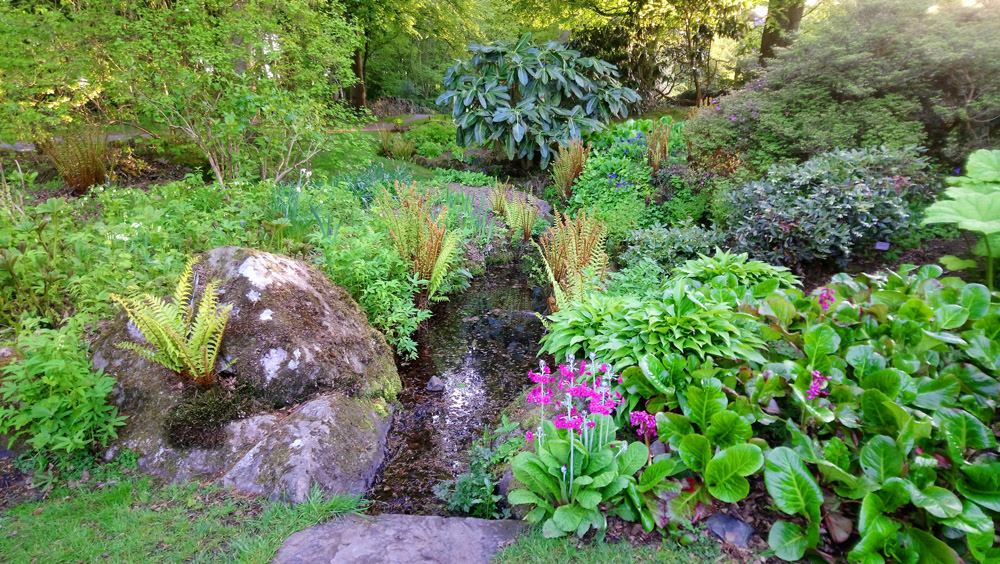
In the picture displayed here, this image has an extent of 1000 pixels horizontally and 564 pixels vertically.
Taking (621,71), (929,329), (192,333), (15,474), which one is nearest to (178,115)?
(192,333)

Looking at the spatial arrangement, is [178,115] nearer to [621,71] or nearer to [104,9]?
[104,9]

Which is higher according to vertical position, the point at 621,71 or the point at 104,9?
the point at 104,9

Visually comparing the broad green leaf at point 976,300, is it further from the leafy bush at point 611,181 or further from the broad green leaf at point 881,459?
the leafy bush at point 611,181

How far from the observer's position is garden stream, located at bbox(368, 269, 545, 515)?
289 centimetres

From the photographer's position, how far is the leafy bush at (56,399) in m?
2.33

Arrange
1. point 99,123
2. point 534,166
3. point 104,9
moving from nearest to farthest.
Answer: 1. point 104,9
2. point 99,123
3. point 534,166

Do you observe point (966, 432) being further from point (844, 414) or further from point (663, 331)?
point (663, 331)

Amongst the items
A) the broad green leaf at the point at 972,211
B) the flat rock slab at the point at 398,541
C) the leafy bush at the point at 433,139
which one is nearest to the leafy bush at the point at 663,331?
the flat rock slab at the point at 398,541

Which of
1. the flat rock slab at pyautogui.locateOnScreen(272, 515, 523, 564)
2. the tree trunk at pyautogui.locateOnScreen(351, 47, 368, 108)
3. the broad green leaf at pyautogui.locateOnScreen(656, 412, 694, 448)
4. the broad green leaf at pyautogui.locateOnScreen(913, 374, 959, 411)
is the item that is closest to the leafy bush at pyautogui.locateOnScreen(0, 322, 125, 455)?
the flat rock slab at pyautogui.locateOnScreen(272, 515, 523, 564)

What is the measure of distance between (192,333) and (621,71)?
38.6 ft

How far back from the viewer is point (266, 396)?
295cm

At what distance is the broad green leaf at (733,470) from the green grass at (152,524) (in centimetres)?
171

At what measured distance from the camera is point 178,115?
5.75 meters

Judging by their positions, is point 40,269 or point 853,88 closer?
point 40,269
